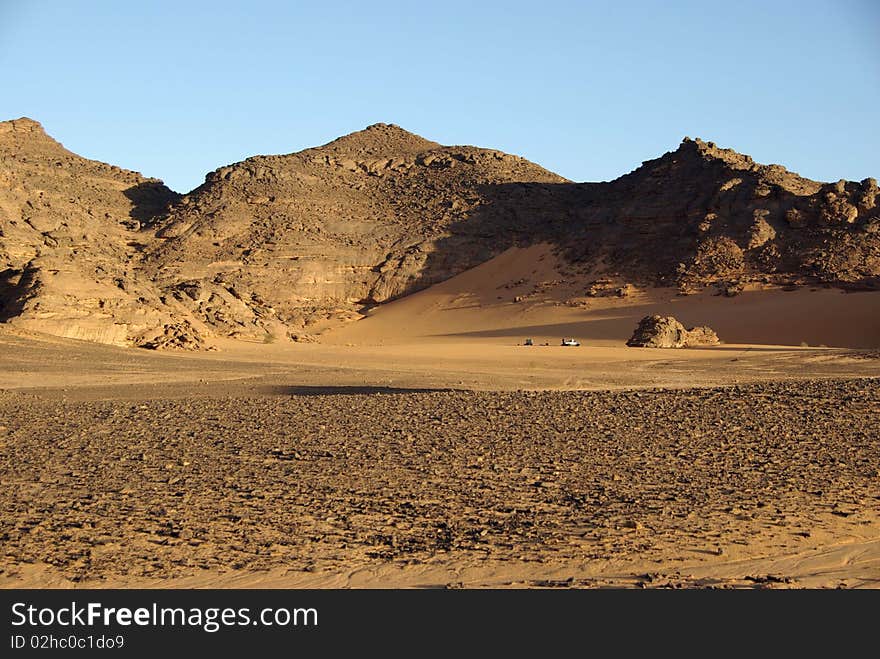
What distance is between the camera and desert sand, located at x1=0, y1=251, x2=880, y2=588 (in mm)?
7293

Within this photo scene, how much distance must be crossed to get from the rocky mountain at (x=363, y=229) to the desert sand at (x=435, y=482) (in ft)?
55.7

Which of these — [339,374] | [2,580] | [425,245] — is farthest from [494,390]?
[425,245]

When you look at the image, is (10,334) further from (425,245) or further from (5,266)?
(425,245)

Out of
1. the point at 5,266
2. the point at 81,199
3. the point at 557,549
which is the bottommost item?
the point at 557,549

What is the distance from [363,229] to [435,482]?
172 ft

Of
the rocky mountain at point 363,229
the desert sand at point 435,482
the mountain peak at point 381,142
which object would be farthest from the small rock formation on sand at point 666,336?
the mountain peak at point 381,142

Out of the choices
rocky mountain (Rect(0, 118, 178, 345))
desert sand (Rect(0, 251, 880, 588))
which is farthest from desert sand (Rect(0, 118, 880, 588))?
rocky mountain (Rect(0, 118, 178, 345))

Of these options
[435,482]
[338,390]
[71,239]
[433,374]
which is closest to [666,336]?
[433,374]

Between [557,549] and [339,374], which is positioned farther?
[339,374]

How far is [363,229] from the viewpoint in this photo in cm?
6209

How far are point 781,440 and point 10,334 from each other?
25.9 meters

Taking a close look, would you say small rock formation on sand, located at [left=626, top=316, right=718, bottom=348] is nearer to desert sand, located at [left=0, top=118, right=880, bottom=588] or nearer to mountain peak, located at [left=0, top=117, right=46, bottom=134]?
desert sand, located at [left=0, top=118, right=880, bottom=588]

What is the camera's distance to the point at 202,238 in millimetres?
59594

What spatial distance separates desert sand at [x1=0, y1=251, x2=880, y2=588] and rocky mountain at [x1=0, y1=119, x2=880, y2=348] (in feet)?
55.7
